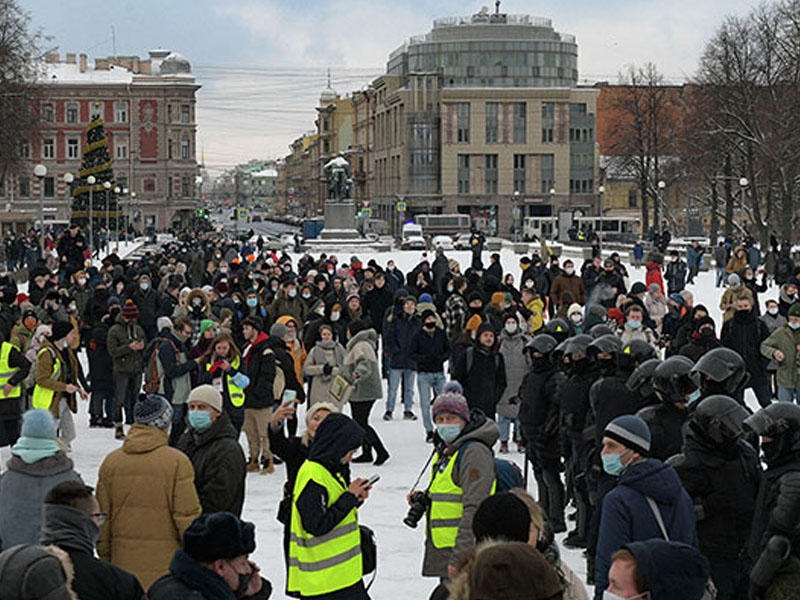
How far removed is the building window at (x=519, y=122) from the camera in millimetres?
98312

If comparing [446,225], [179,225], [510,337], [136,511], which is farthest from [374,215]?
[136,511]

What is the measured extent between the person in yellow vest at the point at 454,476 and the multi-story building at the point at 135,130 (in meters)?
104

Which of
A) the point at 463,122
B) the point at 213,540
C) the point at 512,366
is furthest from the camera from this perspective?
the point at 463,122

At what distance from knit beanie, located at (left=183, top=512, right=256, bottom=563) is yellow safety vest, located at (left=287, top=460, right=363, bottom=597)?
158 cm

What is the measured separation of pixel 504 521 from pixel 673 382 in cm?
364

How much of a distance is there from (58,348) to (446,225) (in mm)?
71309

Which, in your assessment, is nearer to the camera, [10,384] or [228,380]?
[228,380]

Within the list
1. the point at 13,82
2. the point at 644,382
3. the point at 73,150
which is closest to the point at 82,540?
the point at 644,382

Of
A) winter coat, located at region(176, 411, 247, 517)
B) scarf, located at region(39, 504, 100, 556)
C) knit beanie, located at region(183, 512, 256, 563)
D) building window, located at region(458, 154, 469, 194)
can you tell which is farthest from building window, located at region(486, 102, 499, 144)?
knit beanie, located at region(183, 512, 256, 563)

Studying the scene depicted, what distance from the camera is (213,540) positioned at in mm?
4789

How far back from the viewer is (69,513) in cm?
539

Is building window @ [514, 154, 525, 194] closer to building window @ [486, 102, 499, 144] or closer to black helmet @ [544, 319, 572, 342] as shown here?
building window @ [486, 102, 499, 144]

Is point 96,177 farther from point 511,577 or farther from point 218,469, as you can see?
point 511,577

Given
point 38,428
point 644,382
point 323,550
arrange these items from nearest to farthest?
point 323,550
point 38,428
point 644,382
